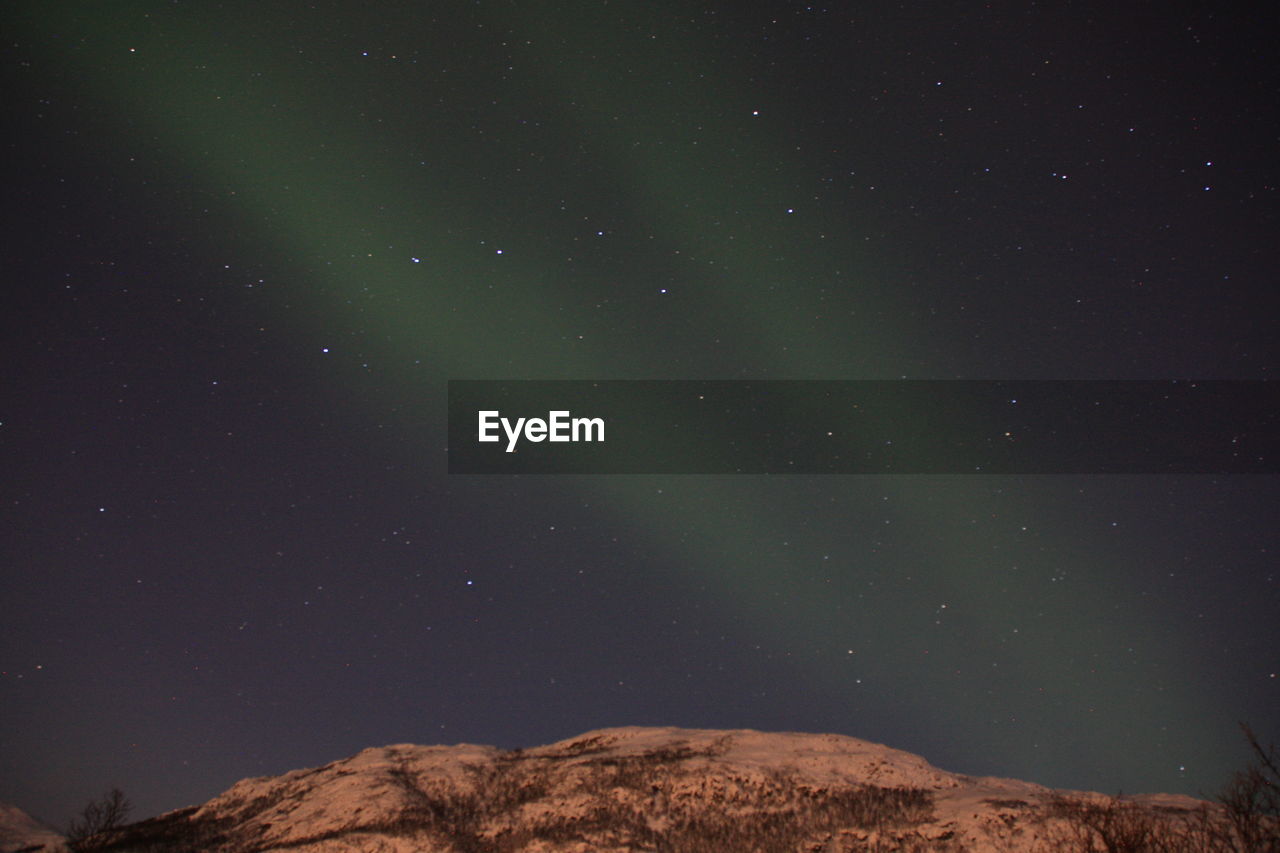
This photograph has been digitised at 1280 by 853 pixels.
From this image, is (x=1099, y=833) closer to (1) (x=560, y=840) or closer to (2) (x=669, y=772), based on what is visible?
(2) (x=669, y=772)

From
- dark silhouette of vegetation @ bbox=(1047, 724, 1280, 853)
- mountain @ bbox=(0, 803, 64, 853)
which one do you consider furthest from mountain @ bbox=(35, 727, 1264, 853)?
mountain @ bbox=(0, 803, 64, 853)

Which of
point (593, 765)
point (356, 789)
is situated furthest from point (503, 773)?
point (356, 789)

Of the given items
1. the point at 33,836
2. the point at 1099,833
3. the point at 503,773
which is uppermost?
the point at 1099,833

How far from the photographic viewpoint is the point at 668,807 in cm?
1897

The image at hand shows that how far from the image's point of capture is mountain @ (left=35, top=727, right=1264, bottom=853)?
15.7 metres

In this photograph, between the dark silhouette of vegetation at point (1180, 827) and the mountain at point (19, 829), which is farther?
the mountain at point (19, 829)

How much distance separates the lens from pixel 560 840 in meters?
17.6

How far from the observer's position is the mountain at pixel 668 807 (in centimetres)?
1574

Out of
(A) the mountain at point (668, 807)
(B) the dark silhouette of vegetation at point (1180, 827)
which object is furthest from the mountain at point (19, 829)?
(B) the dark silhouette of vegetation at point (1180, 827)

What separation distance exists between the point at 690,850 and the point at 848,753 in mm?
7474

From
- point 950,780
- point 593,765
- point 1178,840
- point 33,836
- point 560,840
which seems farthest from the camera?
point 33,836

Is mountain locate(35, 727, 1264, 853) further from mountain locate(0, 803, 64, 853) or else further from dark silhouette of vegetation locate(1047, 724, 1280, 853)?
mountain locate(0, 803, 64, 853)

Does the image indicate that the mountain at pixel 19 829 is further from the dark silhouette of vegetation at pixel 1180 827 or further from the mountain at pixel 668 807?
the dark silhouette of vegetation at pixel 1180 827

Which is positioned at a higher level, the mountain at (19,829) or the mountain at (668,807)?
the mountain at (668,807)
